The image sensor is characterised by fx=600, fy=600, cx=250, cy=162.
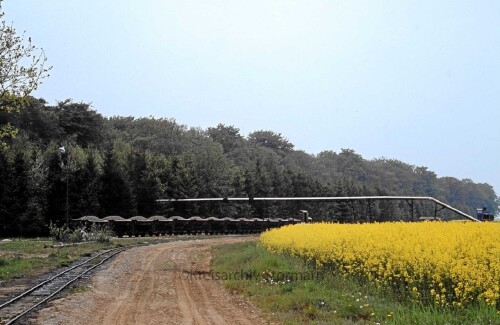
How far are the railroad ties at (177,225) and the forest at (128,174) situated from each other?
11.7ft

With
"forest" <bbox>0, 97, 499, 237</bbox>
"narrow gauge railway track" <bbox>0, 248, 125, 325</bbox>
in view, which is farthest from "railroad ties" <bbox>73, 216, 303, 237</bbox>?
"narrow gauge railway track" <bbox>0, 248, 125, 325</bbox>

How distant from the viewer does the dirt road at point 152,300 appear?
45.4 feet

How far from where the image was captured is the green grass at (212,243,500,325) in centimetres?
1027

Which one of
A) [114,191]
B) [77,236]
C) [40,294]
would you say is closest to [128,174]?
[114,191]

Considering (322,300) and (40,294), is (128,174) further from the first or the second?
(322,300)

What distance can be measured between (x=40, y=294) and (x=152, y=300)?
3237mm

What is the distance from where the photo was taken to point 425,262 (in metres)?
12.4

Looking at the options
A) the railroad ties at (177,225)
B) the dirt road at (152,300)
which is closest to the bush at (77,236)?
the railroad ties at (177,225)

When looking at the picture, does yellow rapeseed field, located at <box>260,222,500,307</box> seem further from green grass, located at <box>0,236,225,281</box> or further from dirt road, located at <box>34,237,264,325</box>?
green grass, located at <box>0,236,225,281</box>

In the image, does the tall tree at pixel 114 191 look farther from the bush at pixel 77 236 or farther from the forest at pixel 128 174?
the bush at pixel 77 236

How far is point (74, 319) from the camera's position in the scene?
13.7 m

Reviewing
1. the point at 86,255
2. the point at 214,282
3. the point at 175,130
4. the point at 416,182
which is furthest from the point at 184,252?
the point at 416,182

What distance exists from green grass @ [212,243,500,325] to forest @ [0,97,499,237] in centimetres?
1290

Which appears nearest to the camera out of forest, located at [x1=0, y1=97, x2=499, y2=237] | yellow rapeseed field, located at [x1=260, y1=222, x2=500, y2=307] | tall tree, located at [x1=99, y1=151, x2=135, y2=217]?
yellow rapeseed field, located at [x1=260, y1=222, x2=500, y2=307]
